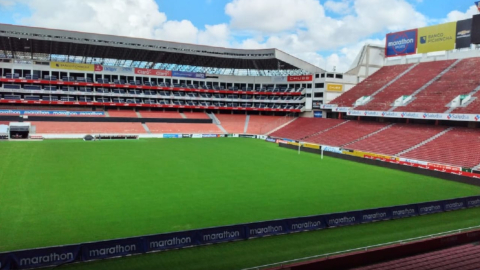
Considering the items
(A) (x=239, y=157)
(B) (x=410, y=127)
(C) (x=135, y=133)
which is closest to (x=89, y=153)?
(A) (x=239, y=157)

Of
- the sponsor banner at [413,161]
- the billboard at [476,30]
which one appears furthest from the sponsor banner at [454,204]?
the billboard at [476,30]

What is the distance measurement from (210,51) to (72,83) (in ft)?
80.1

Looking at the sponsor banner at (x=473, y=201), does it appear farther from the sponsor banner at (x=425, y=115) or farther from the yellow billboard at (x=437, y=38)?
the yellow billboard at (x=437, y=38)

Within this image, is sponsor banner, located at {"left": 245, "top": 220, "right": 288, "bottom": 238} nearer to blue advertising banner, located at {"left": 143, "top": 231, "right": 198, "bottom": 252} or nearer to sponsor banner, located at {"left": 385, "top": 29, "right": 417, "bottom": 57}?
blue advertising banner, located at {"left": 143, "top": 231, "right": 198, "bottom": 252}

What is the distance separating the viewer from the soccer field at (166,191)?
48.2 ft

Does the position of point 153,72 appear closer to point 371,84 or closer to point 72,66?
point 72,66

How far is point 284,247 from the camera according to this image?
1316cm

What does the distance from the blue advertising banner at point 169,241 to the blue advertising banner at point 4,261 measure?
3931mm

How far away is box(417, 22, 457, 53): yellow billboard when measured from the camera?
4866 centimetres

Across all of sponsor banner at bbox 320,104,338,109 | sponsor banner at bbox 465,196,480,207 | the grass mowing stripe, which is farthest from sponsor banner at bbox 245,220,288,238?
sponsor banner at bbox 320,104,338,109

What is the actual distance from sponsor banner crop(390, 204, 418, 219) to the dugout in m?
47.1

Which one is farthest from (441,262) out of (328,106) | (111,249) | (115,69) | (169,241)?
(115,69)

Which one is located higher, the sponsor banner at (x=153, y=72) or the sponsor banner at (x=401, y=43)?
the sponsor banner at (x=401, y=43)

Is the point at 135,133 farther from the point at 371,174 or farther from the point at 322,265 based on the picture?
the point at 322,265
